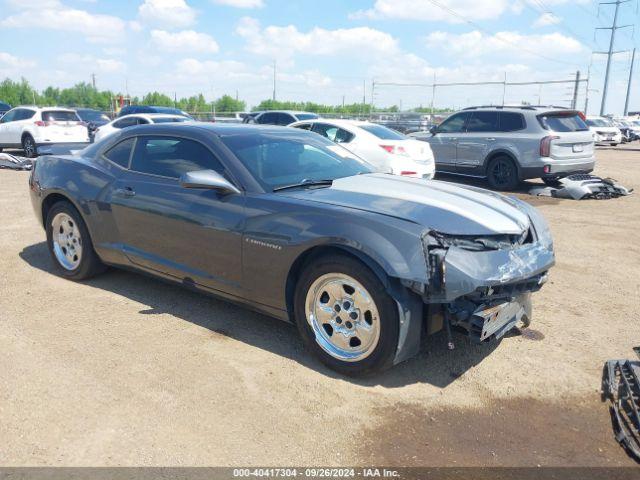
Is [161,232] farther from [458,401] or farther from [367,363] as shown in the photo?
[458,401]

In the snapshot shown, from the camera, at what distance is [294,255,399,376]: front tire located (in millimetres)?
3314

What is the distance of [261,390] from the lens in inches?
135

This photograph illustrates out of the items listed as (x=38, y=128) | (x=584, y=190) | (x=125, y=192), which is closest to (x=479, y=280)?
(x=125, y=192)

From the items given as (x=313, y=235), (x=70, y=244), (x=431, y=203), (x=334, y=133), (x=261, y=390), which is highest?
(x=334, y=133)

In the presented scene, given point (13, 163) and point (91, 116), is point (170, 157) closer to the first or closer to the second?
point (13, 163)

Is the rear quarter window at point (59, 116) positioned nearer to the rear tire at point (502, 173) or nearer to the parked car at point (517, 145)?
the parked car at point (517, 145)

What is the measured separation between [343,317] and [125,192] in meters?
2.36

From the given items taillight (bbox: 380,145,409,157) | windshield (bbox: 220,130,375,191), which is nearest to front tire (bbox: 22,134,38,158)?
taillight (bbox: 380,145,409,157)

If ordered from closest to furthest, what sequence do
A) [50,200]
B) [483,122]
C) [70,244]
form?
[70,244], [50,200], [483,122]

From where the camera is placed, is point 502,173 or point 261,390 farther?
point 502,173

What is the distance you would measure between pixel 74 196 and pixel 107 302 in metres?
1.07

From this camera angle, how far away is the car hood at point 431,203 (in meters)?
3.46

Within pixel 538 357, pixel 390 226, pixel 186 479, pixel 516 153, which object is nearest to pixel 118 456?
pixel 186 479

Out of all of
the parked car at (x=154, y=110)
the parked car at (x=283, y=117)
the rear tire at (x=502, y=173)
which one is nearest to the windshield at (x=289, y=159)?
the rear tire at (x=502, y=173)
